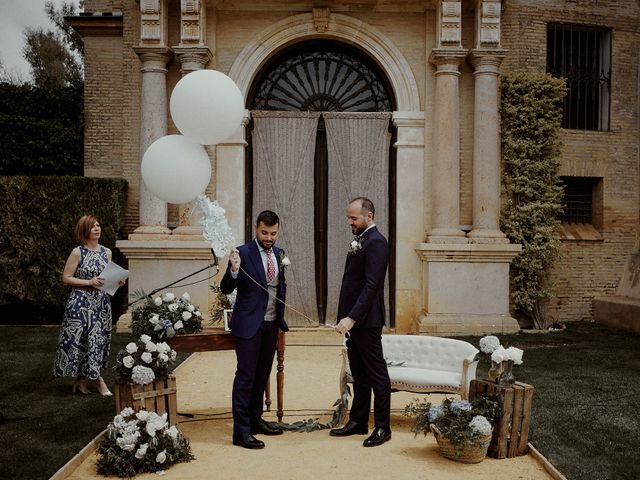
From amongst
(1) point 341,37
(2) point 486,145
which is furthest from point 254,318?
(1) point 341,37

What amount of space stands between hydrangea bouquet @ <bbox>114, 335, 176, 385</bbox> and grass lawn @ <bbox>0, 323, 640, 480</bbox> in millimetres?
740

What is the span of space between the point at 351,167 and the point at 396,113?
1.32 meters

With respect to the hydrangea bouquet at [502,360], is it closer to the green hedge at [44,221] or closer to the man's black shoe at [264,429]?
the man's black shoe at [264,429]

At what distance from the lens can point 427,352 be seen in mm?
7203

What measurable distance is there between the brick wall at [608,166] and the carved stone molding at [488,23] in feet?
7.64

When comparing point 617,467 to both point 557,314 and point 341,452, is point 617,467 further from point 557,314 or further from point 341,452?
point 557,314

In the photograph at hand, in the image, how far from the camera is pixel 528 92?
533 inches

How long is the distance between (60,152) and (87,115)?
6.44 ft

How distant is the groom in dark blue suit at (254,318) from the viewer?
5.95m

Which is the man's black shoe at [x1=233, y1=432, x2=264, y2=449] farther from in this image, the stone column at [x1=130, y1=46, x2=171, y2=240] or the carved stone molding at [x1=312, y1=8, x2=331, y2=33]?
the carved stone molding at [x1=312, y1=8, x2=331, y2=33]

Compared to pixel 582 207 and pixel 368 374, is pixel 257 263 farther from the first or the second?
pixel 582 207

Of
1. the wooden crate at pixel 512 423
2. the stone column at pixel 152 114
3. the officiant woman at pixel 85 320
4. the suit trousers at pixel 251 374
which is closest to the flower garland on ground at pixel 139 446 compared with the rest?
the suit trousers at pixel 251 374

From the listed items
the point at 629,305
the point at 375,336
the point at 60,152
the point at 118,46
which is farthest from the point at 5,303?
the point at 629,305

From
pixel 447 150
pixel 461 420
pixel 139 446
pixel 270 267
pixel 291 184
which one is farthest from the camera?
pixel 291 184
